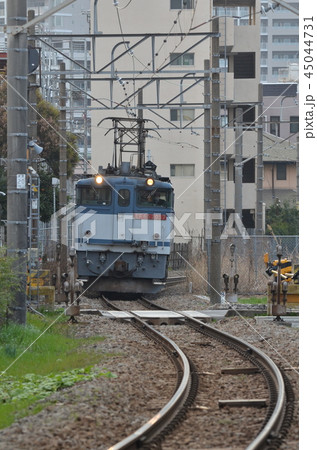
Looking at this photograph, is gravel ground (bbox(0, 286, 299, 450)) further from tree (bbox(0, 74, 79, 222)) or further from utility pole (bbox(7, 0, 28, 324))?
tree (bbox(0, 74, 79, 222))

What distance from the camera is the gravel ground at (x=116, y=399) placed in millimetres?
7059

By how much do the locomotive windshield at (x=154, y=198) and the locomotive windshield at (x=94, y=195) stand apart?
31.3 inches

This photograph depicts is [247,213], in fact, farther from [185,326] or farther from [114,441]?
[114,441]

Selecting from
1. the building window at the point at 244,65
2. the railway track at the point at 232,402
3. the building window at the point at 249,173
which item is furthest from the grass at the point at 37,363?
the building window at the point at 249,173

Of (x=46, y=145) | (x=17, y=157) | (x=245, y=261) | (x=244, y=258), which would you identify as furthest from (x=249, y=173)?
(x=17, y=157)

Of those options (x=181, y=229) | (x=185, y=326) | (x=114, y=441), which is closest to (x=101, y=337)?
(x=185, y=326)

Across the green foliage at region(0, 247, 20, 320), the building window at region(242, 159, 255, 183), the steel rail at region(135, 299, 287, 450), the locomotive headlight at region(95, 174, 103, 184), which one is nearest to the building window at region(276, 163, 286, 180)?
the building window at region(242, 159, 255, 183)

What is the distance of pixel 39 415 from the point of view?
7.97 m

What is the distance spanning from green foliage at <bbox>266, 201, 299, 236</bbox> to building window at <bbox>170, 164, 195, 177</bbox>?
6.17 metres

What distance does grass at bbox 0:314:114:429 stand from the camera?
8.94 m

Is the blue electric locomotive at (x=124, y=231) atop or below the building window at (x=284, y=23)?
below

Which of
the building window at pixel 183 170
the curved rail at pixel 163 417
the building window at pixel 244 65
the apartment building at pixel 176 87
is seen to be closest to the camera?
the curved rail at pixel 163 417

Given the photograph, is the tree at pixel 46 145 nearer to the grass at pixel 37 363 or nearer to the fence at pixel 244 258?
the fence at pixel 244 258

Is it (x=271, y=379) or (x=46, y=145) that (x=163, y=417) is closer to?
(x=271, y=379)
